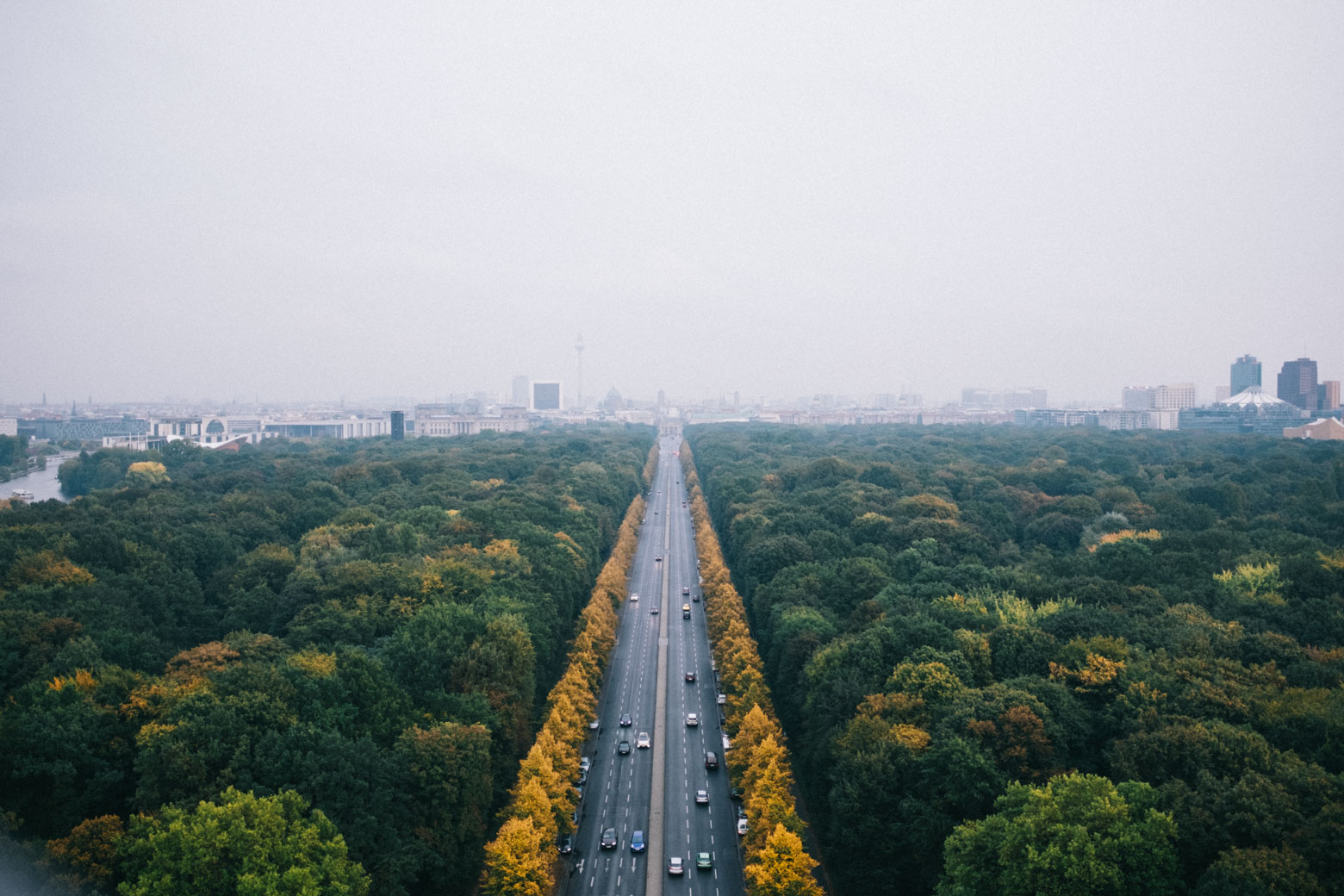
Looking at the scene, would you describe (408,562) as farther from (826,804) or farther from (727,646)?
(826,804)

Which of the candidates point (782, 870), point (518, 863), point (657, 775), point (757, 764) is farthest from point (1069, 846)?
point (657, 775)

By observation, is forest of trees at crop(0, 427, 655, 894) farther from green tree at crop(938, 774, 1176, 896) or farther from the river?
the river

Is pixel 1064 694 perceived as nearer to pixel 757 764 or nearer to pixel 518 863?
pixel 757 764

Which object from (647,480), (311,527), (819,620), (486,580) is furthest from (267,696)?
(647,480)

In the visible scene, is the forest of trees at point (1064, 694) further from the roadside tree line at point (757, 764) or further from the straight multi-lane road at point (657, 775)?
the straight multi-lane road at point (657, 775)

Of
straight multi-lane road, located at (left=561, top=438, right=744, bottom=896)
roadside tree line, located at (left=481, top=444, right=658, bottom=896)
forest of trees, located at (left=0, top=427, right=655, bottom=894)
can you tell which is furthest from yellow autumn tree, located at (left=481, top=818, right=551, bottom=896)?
straight multi-lane road, located at (left=561, top=438, right=744, bottom=896)
